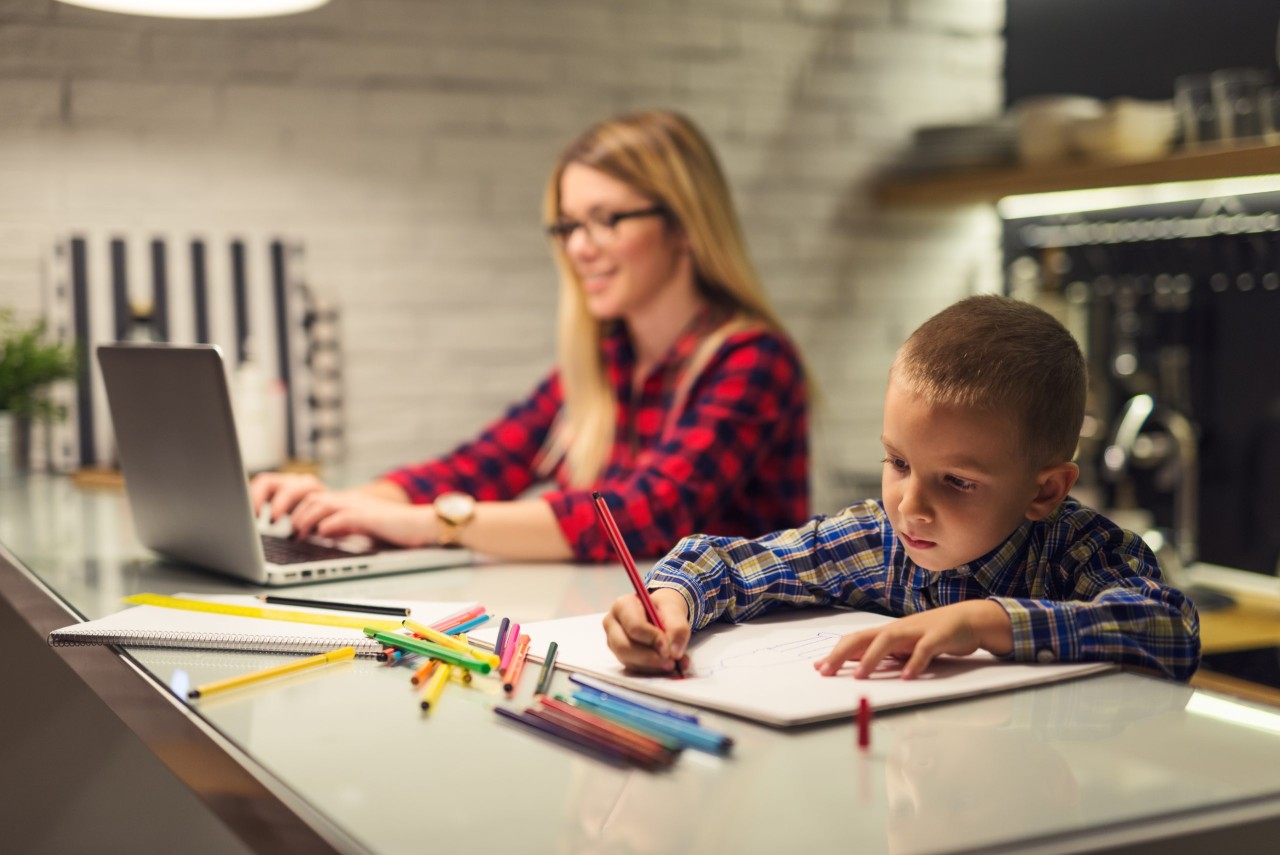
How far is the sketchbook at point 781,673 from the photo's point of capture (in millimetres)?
794

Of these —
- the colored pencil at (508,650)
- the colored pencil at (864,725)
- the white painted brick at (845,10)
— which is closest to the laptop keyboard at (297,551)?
the colored pencil at (508,650)

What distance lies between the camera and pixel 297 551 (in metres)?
1.47

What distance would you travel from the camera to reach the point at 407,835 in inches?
24.3

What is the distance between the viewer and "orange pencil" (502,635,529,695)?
0.86 m

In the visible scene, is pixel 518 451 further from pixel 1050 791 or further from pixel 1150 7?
pixel 1150 7

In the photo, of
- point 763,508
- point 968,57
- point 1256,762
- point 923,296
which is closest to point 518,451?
point 763,508

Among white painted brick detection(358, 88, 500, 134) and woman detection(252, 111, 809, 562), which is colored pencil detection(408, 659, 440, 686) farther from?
white painted brick detection(358, 88, 500, 134)

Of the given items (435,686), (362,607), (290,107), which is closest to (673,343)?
(362,607)

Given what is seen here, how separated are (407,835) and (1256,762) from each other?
0.47 meters

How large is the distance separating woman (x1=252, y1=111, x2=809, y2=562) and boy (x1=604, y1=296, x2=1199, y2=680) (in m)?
0.52

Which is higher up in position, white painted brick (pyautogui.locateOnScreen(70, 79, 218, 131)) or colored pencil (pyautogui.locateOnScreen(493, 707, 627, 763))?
white painted brick (pyautogui.locateOnScreen(70, 79, 218, 131))

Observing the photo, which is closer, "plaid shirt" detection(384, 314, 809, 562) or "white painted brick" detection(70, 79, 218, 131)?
"plaid shirt" detection(384, 314, 809, 562)

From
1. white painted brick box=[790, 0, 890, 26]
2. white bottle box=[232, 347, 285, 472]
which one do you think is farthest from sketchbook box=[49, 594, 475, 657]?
white painted brick box=[790, 0, 890, 26]

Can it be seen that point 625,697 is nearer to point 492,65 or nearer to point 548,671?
point 548,671
